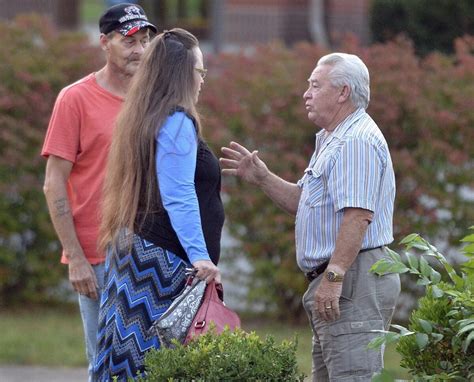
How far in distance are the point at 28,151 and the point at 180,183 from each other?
4405mm

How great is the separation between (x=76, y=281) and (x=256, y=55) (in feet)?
14.0

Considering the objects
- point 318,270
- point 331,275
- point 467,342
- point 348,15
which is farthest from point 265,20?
point 467,342

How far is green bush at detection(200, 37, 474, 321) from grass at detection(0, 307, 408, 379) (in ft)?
1.18

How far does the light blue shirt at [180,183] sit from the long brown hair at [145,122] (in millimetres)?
47

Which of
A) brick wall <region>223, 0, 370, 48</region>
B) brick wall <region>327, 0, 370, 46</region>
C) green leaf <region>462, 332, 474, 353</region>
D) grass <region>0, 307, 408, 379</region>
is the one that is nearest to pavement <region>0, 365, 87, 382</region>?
grass <region>0, 307, 408, 379</region>

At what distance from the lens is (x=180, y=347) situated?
3.75 m

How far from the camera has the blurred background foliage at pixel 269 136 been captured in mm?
7887

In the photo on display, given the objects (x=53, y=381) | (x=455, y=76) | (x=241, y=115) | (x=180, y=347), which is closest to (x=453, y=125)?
(x=455, y=76)

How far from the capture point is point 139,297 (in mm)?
4305

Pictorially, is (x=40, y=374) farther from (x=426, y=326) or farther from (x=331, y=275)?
(x=426, y=326)

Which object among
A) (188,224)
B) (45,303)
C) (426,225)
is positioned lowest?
(45,303)

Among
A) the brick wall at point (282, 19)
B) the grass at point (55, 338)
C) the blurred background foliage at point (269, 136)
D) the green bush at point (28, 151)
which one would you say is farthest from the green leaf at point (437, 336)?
the brick wall at point (282, 19)

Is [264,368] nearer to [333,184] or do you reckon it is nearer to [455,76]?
[333,184]

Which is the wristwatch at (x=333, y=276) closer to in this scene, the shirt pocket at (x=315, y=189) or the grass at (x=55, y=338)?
the shirt pocket at (x=315, y=189)
